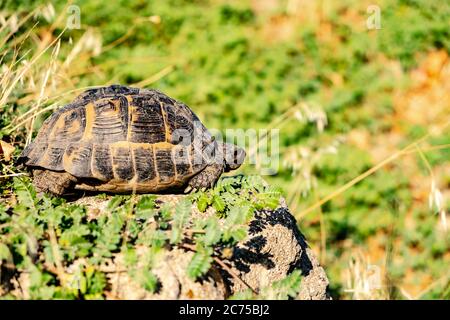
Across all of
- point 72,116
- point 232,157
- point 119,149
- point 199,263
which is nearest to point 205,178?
point 232,157

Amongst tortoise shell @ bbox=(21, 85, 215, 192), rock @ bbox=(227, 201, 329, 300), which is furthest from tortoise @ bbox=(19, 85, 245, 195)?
rock @ bbox=(227, 201, 329, 300)

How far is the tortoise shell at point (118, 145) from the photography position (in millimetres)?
3881

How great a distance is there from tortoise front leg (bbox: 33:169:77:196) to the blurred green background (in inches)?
125

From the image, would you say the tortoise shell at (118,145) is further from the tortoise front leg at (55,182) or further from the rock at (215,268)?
the rock at (215,268)

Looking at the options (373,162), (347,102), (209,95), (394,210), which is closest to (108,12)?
(209,95)

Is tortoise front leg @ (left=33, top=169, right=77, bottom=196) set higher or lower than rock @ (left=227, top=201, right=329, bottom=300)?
higher

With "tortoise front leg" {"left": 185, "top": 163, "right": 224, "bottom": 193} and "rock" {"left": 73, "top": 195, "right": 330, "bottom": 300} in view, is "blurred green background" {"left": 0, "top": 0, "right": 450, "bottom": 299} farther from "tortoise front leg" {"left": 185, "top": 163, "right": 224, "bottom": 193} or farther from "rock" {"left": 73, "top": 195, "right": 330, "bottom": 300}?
"tortoise front leg" {"left": 185, "top": 163, "right": 224, "bottom": 193}

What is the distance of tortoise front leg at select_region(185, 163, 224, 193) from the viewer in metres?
4.15

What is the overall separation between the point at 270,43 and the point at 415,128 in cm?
287

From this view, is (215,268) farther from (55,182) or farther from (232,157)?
(55,182)

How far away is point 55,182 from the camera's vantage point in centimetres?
396

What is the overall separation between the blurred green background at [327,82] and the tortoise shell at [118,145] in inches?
117

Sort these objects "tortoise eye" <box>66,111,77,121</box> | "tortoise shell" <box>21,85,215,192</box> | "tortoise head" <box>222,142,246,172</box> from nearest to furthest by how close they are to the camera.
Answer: "tortoise shell" <box>21,85,215,192</box>
"tortoise eye" <box>66,111,77,121</box>
"tortoise head" <box>222,142,246,172</box>

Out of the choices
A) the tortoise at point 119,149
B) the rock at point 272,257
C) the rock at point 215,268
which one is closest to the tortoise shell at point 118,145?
the tortoise at point 119,149
